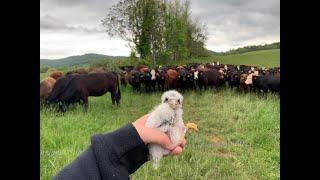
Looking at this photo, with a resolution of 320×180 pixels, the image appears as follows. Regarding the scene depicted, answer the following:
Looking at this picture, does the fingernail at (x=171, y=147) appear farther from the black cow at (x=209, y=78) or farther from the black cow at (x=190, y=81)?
the black cow at (x=209, y=78)

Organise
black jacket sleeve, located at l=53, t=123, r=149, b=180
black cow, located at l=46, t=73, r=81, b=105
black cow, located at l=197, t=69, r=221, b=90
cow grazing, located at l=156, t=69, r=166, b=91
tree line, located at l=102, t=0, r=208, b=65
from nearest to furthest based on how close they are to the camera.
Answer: black jacket sleeve, located at l=53, t=123, r=149, b=180 → tree line, located at l=102, t=0, r=208, b=65 → cow grazing, located at l=156, t=69, r=166, b=91 → black cow, located at l=46, t=73, r=81, b=105 → black cow, located at l=197, t=69, r=221, b=90

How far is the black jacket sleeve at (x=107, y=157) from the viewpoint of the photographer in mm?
360

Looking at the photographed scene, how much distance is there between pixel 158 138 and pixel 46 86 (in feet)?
6.49

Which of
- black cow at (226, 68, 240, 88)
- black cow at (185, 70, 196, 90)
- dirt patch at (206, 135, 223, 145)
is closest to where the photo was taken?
dirt patch at (206, 135, 223, 145)

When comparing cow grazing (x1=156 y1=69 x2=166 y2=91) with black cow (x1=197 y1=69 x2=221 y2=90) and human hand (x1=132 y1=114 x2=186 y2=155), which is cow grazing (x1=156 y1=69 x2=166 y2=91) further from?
human hand (x1=132 y1=114 x2=186 y2=155)

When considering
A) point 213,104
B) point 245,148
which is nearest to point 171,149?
point 245,148

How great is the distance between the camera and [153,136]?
0.40 meters

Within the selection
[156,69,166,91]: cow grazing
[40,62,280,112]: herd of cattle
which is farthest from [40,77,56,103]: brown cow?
[156,69,166,91]: cow grazing

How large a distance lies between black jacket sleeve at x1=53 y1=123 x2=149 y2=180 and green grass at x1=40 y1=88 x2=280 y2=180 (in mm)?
525

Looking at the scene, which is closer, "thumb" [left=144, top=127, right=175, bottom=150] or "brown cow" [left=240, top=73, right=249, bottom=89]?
"thumb" [left=144, top=127, right=175, bottom=150]

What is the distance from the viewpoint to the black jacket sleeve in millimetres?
360
